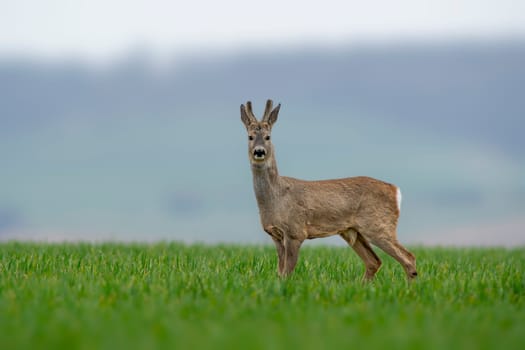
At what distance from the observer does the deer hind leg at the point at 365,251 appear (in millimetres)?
11165

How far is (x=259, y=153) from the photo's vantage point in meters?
10.2

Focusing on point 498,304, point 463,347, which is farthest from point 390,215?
point 463,347

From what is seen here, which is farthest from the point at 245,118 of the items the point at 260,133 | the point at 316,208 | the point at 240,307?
the point at 240,307

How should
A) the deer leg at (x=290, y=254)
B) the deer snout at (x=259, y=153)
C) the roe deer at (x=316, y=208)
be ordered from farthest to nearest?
the roe deer at (x=316, y=208) < the deer leg at (x=290, y=254) < the deer snout at (x=259, y=153)

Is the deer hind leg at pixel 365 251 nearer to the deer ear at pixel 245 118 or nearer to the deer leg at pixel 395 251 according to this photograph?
the deer leg at pixel 395 251

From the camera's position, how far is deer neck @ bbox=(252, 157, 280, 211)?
34.6ft

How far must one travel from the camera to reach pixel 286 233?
10.4m

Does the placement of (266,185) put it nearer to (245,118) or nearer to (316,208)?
(316,208)

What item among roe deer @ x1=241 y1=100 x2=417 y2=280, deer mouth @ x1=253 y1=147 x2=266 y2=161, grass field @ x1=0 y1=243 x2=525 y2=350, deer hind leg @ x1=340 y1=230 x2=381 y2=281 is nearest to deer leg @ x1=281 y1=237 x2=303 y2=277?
roe deer @ x1=241 y1=100 x2=417 y2=280

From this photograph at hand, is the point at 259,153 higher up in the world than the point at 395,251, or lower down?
higher up

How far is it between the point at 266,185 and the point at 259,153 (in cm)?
57

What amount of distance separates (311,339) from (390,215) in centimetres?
530

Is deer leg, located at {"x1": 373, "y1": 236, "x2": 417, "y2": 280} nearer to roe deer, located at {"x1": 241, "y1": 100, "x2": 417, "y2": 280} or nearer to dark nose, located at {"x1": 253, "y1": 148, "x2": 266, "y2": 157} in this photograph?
roe deer, located at {"x1": 241, "y1": 100, "x2": 417, "y2": 280}

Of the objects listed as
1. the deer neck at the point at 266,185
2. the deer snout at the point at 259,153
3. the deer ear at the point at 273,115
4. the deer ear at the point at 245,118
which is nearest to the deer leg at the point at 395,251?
the deer neck at the point at 266,185
